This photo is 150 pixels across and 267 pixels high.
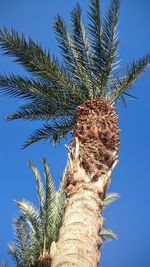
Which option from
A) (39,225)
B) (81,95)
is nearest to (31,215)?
(39,225)

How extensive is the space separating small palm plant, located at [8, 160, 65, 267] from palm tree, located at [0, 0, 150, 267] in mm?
1875

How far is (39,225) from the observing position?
14.9 m

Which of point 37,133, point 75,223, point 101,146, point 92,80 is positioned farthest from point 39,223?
point 75,223

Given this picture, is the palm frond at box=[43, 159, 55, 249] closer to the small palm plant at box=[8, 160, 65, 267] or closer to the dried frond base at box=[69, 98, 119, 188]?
the small palm plant at box=[8, 160, 65, 267]

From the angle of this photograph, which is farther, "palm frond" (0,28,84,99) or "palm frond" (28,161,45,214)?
"palm frond" (28,161,45,214)

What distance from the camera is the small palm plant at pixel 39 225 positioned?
1402 cm

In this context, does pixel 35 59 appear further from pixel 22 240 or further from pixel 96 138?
pixel 22 240

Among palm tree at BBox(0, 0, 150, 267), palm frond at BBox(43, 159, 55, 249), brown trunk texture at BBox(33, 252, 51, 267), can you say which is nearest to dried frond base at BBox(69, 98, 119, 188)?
palm tree at BBox(0, 0, 150, 267)

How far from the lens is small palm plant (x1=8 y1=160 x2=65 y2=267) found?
14.0 meters

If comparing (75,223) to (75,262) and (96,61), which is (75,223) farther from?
(96,61)

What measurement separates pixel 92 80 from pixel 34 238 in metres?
5.58

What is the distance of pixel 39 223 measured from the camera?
14922mm

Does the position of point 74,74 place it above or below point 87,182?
above

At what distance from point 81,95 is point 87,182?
4.54 metres
